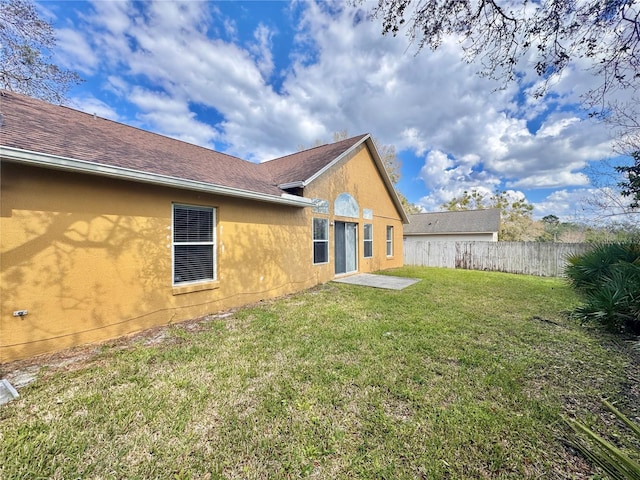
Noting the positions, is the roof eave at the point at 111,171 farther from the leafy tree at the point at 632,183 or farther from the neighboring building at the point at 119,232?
the leafy tree at the point at 632,183

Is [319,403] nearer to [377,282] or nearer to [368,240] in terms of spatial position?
[377,282]

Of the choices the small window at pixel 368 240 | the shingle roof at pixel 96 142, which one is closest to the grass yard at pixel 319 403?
the shingle roof at pixel 96 142

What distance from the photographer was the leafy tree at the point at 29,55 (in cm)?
541

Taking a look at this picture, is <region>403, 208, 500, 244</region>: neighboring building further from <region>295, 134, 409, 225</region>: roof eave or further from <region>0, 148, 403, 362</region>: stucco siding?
<region>0, 148, 403, 362</region>: stucco siding

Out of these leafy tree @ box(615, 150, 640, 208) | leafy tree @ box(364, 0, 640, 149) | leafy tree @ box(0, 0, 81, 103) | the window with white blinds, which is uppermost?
leafy tree @ box(0, 0, 81, 103)

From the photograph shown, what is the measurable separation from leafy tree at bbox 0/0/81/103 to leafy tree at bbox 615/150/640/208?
16.3m

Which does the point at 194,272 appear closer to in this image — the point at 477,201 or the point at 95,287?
the point at 95,287

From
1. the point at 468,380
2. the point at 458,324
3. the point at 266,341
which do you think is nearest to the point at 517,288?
the point at 458,324

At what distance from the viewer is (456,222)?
26.2m

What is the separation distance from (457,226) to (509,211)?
49.7 ft

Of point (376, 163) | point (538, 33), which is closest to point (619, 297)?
point (538, 33)

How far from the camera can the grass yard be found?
79.1 inches

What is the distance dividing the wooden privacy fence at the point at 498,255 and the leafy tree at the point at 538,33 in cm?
1114

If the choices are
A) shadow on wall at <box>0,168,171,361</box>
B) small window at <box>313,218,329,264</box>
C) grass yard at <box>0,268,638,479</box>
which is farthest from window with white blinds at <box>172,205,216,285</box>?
small window at <box>313,218,329,264</box>
